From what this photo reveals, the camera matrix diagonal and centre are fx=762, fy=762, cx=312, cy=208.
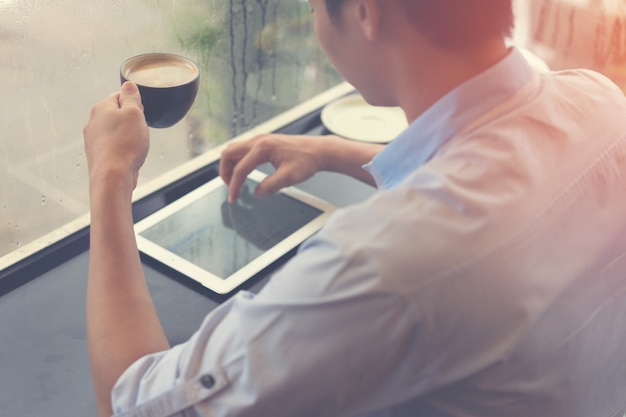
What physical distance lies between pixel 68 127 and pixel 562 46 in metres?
1.10

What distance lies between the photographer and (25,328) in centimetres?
111

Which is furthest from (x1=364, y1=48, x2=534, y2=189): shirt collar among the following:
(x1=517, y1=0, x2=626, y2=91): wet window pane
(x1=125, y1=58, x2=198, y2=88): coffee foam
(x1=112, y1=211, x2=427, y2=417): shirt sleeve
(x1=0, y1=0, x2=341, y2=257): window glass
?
(x1=517, y1=0, x2=626, y2=91): wet window pane

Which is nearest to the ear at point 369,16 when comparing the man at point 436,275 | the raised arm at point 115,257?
the man at point 436,275

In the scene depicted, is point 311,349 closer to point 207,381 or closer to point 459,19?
point 207,381

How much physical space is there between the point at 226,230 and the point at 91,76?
1.11 feet

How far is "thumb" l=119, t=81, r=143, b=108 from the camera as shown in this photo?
101cm

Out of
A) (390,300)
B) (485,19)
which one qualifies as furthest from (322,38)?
(390,300)

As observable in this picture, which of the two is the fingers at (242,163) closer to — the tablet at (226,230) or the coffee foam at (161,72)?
the tablet at (226,230)

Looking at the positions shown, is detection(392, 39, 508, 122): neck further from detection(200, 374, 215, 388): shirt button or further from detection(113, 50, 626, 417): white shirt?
detection(200, 374, 215, 388): shirt button

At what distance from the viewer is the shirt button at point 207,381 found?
715mm

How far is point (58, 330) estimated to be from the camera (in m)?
1.11

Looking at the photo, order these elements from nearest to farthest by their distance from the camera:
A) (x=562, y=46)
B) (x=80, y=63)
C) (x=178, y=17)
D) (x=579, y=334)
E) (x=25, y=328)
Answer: (x=579, y=334) → (x=25, y=328) → (x=80, y=63) → (x=178, y=17) → (x=562, y=46)

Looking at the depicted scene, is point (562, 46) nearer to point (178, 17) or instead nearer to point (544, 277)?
point (178, 17)

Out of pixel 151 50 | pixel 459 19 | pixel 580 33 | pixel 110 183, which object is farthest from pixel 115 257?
pixel 580 33
